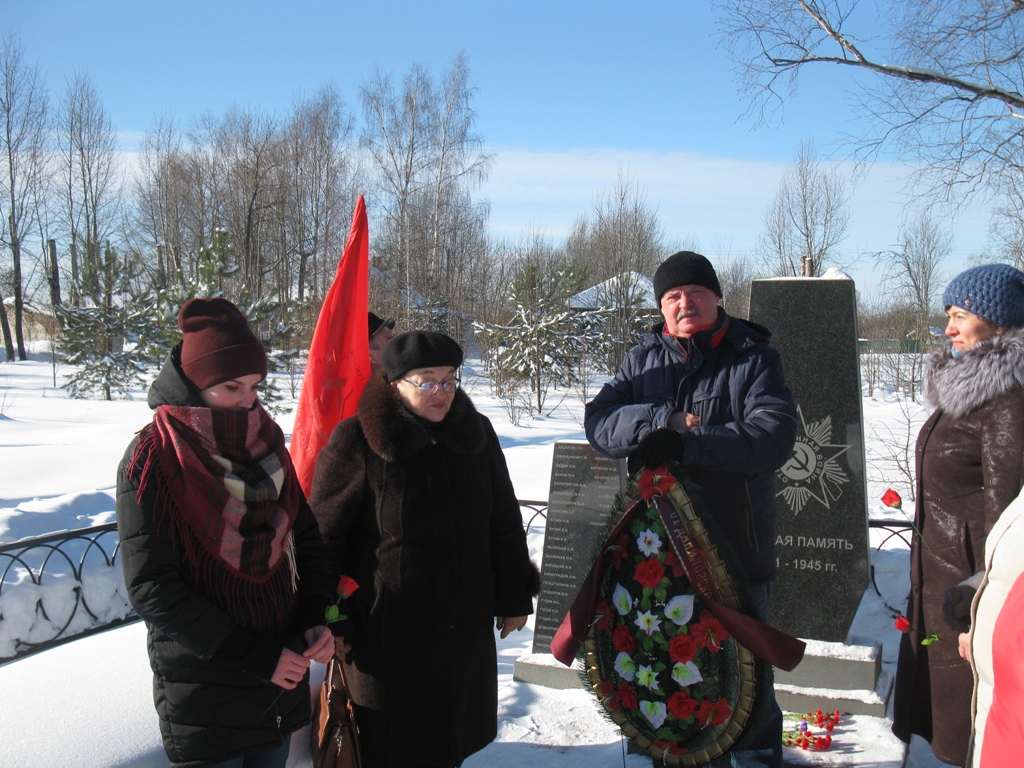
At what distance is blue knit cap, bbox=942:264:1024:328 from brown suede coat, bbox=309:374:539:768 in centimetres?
175

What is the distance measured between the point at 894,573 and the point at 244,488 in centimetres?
456

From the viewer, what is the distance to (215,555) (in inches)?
75.1

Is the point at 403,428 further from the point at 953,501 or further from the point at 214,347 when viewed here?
the point at 953,501

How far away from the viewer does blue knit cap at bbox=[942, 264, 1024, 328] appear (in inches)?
98.0

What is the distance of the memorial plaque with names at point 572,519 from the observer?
4.11 metres

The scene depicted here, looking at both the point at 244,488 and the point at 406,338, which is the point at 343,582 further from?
the point at 406,338

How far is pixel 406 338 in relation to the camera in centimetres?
237

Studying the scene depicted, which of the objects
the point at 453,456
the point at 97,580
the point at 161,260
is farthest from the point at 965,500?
the point at 161,260

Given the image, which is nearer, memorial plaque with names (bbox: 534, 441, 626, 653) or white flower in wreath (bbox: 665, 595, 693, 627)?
white flower in wreath (bbox: 665, 595, 693, 627)

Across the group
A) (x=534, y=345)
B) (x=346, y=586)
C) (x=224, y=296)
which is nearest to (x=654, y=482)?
(x=346, y=586)

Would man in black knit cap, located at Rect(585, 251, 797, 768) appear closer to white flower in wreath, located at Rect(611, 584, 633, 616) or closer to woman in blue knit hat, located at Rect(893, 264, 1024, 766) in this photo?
white flower in wreath, located at Rect(611, 584, 633, 616)

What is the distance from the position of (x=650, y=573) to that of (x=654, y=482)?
27 cm

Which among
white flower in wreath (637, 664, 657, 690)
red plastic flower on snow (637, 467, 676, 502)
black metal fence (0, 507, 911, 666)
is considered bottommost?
black metal fence (0, 507, 911, 666)

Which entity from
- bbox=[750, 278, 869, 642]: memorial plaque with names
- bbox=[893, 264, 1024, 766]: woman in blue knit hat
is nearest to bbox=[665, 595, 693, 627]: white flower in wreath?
bbox=[893, 264, 1024, 766]: woman in blue knit hat
